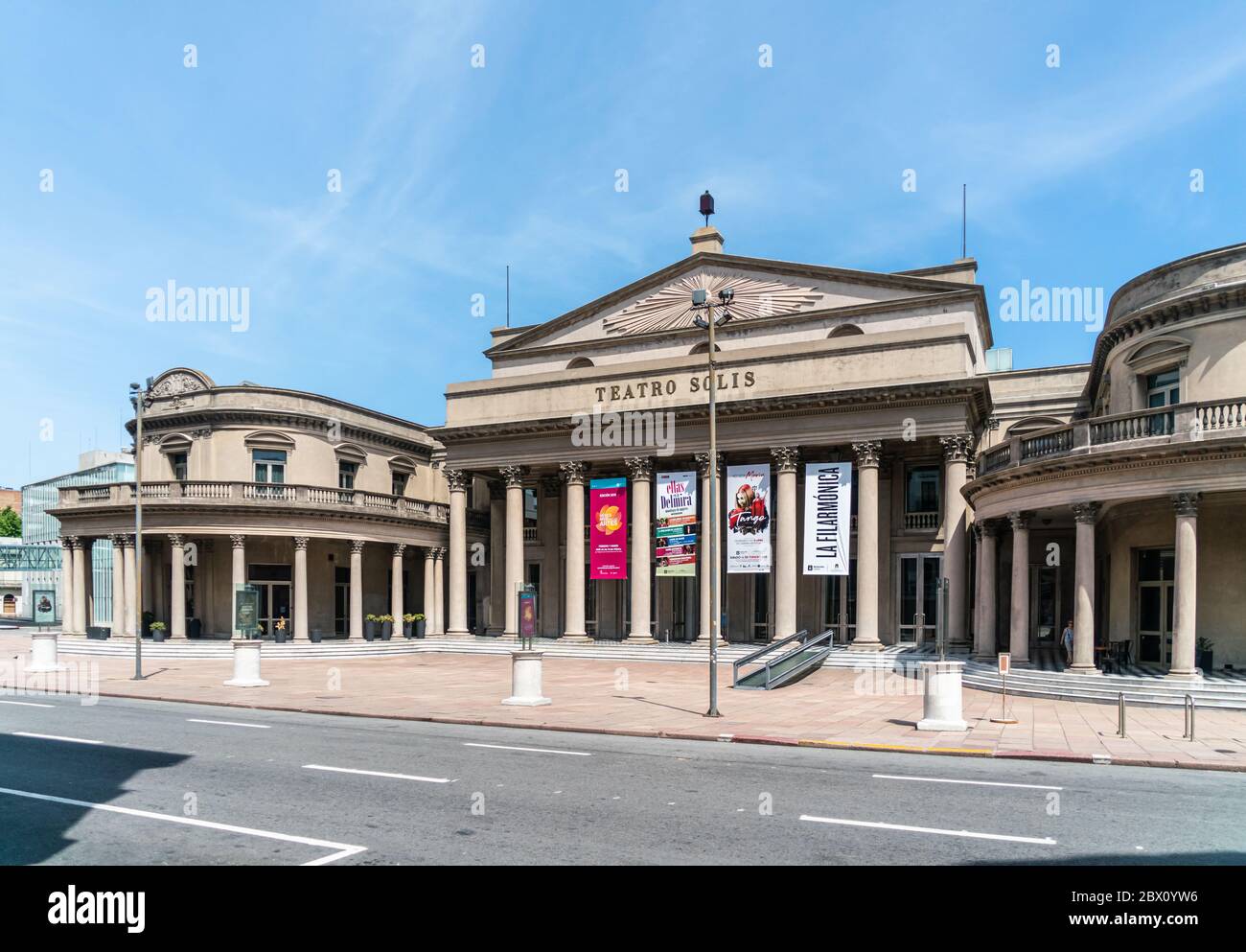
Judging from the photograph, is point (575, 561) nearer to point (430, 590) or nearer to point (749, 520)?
point (749, 520)

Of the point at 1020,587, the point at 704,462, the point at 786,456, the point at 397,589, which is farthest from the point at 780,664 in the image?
the point at 397,589

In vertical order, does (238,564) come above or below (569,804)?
above

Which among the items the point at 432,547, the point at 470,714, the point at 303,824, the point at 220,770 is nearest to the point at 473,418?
the point at 432,547

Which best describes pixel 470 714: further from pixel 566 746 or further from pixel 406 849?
pixel 406 849

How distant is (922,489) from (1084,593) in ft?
51.7

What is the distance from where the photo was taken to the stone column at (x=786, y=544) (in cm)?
3619

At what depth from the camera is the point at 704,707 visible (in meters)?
22.0

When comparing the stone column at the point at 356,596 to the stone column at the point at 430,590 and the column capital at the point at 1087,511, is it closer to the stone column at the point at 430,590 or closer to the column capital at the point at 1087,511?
the stone column at the point at 430,590

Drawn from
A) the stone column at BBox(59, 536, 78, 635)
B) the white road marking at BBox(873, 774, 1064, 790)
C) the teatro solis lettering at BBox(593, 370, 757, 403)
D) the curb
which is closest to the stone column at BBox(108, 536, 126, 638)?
the stone column at BBox(59, 536, 78, 635)

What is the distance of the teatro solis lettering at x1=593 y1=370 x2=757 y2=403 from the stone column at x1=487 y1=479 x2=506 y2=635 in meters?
9.58

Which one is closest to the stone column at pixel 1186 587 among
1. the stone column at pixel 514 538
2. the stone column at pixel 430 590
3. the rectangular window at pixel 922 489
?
the rectangular window at pixel 922 489

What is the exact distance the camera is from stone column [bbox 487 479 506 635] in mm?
45781

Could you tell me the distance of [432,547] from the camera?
48.1 meters

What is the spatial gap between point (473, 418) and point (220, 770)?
104 ft
